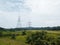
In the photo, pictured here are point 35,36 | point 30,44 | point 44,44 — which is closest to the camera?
point 44,44

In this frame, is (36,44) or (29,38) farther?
(29,38)

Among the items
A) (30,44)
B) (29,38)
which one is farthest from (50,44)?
(29,38)

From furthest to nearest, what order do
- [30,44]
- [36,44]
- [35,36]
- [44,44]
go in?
[35,36] → [30,44] → [36,44] → [44,44]

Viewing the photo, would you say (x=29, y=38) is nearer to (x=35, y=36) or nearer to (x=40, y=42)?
(x=35, y=36)

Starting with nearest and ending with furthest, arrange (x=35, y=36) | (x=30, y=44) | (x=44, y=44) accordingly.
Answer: (x=44, y=44) → (x=30, y=44) → (x=35, y=36)

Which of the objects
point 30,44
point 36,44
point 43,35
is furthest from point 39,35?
point 36,44

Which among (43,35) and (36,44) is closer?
(36,44)

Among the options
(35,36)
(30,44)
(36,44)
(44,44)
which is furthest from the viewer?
(35,36)

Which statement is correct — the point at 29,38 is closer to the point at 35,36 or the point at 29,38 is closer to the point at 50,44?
the point at 35,36
